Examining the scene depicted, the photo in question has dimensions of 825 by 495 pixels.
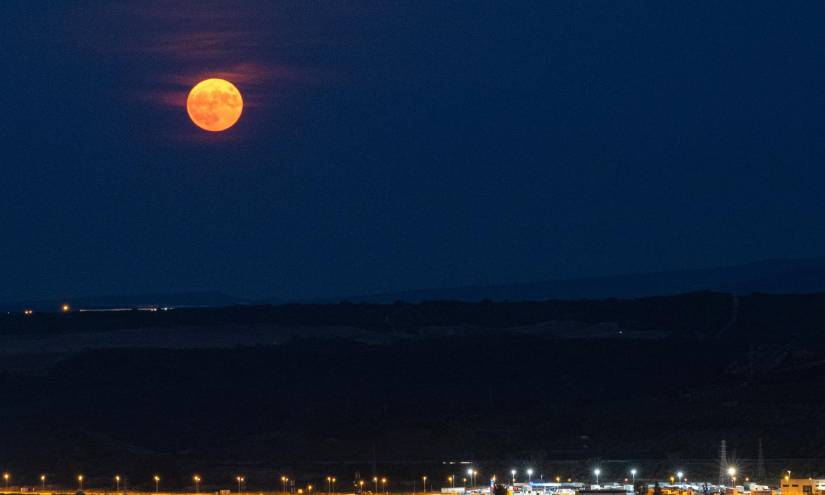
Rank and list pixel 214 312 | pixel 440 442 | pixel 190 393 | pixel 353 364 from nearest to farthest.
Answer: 1. pixel 440 442
2. pixel 190 393
3. pixel 353 364
4. pixel 214 312

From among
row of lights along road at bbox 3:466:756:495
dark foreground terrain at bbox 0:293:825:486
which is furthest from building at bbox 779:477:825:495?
dark foreground terrain at bbox 0:293:825:486

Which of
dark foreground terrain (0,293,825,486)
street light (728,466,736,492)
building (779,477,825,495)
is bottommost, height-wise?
building (779,477,825,495)

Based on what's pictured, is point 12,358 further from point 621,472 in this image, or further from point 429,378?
point 621,472

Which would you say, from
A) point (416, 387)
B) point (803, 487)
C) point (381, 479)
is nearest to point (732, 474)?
point (803, 487)

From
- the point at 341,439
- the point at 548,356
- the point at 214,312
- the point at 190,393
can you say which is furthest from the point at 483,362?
the point at 214,312

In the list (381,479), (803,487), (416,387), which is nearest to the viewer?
(803,487)

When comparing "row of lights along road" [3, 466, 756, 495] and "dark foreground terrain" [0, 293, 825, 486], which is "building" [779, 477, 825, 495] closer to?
"row of lights along road" [3, 466, 756, 495]

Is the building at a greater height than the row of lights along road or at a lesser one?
lesser

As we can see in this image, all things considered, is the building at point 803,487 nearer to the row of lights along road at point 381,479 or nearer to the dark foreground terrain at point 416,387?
the row of lights along road at point 381,479

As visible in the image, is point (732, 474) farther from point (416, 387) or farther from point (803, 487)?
point (416, 387)
